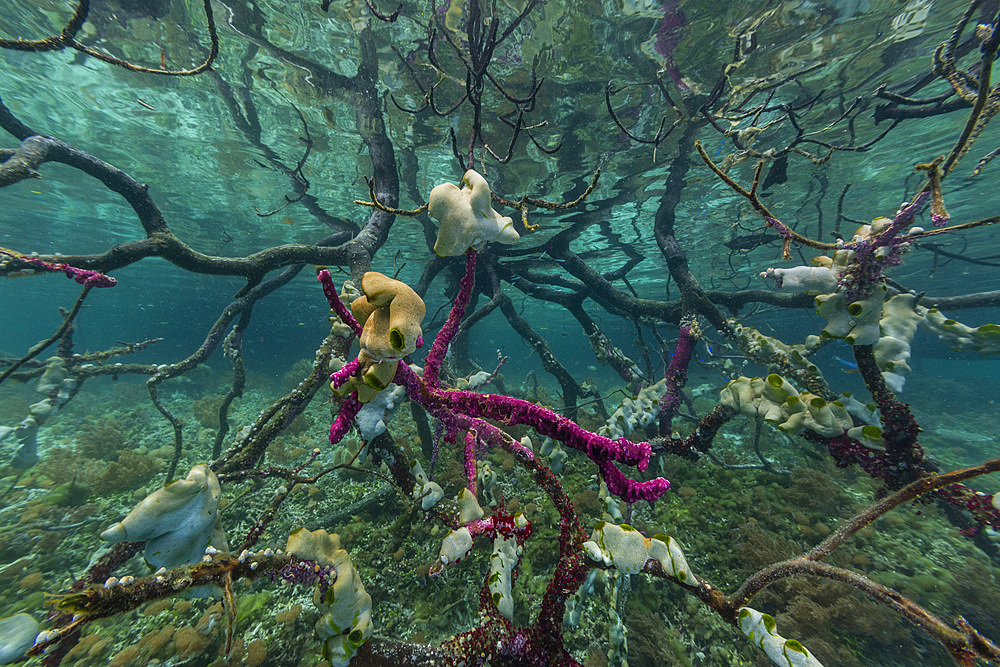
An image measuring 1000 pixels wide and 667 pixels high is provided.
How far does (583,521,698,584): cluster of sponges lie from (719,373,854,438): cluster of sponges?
1475 millimetres

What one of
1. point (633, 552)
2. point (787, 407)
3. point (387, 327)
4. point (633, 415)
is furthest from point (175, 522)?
point (787, 407)

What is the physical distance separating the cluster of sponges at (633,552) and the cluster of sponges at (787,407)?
1.47 metres

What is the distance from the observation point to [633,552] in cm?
186

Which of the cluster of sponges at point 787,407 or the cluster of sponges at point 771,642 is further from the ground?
the cluster of sponges at point 787,407

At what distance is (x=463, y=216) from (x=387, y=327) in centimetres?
79

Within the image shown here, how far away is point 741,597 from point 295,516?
615 cm

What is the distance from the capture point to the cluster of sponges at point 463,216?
182cm

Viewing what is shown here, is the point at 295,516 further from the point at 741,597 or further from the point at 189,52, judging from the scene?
the point at 189,52

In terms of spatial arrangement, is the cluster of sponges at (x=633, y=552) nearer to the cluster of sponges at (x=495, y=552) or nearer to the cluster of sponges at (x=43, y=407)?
the cluster of sponges at (x=495, y=552)

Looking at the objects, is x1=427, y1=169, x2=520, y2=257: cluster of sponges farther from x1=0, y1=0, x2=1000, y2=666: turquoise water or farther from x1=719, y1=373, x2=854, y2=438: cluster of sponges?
x1=719, y1=373, x2=854, y2=438: cluster of sponges

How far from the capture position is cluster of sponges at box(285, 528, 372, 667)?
1.98 m

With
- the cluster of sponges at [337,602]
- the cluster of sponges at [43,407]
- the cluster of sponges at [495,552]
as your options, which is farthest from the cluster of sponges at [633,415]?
the cluster of sponges at [43,407]

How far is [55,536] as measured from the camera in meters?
5.22

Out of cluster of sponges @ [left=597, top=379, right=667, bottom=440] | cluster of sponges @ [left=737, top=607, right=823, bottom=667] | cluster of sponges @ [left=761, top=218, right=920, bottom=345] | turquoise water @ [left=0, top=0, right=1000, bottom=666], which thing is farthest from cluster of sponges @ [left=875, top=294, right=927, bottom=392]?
cluster of sponges @ [left=737, top=607, right=823, bottom=667]
